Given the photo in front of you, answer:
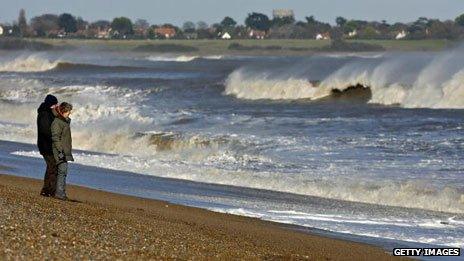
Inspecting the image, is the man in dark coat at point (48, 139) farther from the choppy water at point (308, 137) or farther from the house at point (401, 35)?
the house at point (401, 35)

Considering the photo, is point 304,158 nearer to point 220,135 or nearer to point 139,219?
point 220,135

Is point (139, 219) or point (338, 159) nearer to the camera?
point (139, 219)

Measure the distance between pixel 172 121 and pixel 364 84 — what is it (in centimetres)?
1539

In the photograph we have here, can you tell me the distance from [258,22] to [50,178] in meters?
179

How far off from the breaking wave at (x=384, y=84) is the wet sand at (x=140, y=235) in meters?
25.2

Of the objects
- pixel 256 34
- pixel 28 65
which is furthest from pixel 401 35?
pixel 28 65

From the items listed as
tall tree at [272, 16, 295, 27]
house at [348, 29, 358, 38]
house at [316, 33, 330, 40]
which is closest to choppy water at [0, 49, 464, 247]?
house at [348, 29, 358, 38]

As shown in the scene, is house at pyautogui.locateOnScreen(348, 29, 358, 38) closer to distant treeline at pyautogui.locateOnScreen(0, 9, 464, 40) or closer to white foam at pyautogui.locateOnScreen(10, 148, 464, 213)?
distant treeline at pyautogui.locateOnScreen(0, 9, 464, 40)

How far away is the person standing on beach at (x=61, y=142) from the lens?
15.2 metres

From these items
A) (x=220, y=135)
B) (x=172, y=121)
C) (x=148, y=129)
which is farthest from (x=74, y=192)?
(x=172, y=121)

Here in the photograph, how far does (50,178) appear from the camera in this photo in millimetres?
15586

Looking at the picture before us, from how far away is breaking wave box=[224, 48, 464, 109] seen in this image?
40.9m

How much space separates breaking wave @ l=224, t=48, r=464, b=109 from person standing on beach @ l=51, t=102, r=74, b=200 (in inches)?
983

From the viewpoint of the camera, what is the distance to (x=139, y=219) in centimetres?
1356
